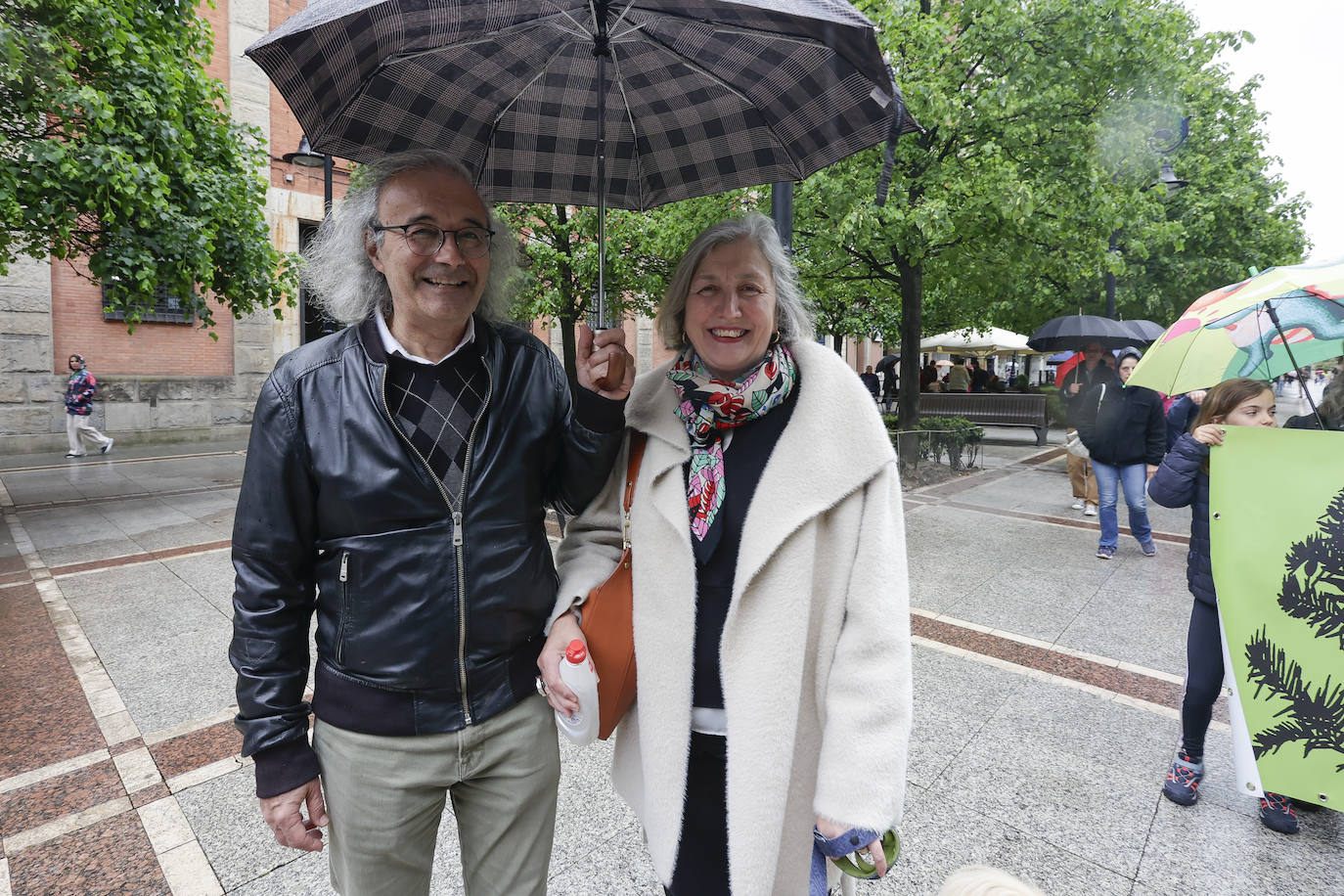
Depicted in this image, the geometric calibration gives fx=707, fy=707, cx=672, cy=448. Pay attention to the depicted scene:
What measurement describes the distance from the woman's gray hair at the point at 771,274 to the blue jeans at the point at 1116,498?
21.5 ft

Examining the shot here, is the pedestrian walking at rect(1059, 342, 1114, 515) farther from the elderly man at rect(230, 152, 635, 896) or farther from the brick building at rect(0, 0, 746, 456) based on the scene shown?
the elderly man at rect(230, 152, 635, 896)

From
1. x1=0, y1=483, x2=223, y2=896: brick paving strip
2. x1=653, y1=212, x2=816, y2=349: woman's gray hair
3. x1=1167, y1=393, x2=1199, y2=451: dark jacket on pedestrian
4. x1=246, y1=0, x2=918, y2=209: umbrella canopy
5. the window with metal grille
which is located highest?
the window with metal grille

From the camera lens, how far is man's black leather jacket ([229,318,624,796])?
1.46 meters

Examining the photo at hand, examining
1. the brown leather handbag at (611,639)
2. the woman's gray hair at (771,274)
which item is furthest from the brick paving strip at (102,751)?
the woman's gray hair at (771,274)

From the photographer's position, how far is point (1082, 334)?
10805 millimetres

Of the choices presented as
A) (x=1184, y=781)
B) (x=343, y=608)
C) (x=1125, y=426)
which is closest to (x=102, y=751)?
(x=343, y=608)

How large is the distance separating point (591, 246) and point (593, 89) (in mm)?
6591

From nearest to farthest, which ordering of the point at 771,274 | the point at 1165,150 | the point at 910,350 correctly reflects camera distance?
1. the point at 771,274
2. the point at 1165,150
3. the point at 910,350

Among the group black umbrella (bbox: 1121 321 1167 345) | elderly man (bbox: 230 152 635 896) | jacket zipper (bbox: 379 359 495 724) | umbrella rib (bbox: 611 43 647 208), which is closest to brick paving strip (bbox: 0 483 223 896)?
elderly man (bbox: 230 152 635 896)

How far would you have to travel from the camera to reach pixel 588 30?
68.7 inches

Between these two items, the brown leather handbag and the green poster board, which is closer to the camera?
the brown leather handbag

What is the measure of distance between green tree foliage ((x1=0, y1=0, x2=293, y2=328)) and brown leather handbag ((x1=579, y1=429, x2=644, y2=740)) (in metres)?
6.03

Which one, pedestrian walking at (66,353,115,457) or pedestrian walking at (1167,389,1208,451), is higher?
pedestrian walking at (1167,389,1208,451)

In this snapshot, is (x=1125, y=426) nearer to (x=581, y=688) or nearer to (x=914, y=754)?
(x=914, y=754)
